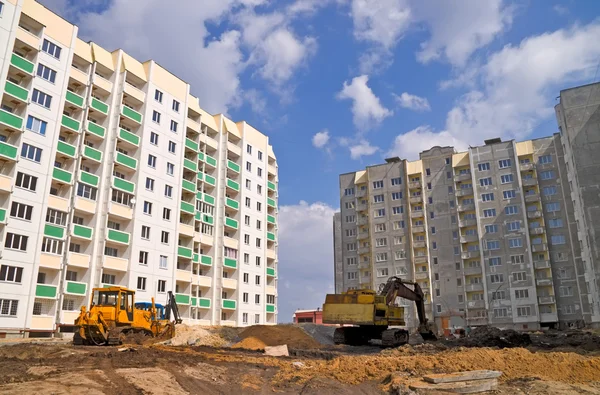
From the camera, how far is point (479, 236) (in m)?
76.7

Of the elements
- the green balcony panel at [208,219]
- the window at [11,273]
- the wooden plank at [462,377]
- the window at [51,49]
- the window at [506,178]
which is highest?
the window at [51,49]

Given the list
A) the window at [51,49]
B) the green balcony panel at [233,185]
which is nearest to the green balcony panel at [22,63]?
the window at [51,49]

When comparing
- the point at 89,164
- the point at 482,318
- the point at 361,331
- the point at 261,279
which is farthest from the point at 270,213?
the point at 361,331

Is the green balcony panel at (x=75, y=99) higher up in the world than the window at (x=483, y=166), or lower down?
lower down

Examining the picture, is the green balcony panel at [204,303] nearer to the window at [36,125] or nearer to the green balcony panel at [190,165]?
the green balcony panel at [190,165]

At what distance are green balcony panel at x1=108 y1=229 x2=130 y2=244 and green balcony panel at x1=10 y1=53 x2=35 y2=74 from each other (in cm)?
1536

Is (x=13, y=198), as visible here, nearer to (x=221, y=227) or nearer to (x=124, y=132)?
(x=124, y=132)

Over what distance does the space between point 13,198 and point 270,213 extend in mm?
39720

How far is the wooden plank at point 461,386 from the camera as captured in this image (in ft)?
43.8

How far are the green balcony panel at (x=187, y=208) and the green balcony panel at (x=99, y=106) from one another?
13271 mm

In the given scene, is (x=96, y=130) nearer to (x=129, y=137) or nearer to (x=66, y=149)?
(x=129, y=137)

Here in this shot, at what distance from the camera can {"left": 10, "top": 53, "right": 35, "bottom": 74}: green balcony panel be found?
39094 mm

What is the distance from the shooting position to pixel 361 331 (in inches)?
1298

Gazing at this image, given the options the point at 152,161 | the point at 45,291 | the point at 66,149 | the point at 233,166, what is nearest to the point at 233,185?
the point at 233,166
